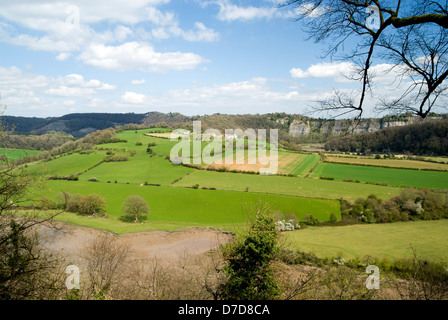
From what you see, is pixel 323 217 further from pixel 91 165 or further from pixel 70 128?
pixel 70 128

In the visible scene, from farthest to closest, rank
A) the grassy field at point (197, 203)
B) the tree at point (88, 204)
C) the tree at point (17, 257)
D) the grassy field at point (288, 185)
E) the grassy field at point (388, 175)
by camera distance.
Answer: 1. the grassy field at point (388, 175)
2. the grassy field at point (288, 185)
3. the grassy field at point (197, 203)
4. the tree at point (88, 204)
5. the tree at point (17, 257)

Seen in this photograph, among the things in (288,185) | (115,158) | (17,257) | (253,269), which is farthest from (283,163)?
(17,257)

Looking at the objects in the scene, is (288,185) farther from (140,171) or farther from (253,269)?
(253,269)

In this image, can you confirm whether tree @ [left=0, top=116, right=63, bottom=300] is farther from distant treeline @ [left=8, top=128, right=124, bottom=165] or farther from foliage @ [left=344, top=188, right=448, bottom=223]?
distant treeline @ [left=8, top=128, right=124, bottom=165]

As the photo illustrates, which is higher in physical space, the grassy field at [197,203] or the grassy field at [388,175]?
the grassy field at [388,175]

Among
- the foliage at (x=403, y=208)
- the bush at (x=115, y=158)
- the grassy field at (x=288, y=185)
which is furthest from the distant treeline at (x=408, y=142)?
the bush at (x=115, y=158)

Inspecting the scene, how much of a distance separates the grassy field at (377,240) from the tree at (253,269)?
915cm

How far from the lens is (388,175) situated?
163 feet

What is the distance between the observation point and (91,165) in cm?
5547

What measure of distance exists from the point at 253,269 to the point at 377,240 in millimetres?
20353

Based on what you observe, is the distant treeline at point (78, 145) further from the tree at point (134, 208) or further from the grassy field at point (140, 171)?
the tree at point (134, 208)

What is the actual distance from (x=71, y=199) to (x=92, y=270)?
26.3 metres

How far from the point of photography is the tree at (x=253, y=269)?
33.9ft

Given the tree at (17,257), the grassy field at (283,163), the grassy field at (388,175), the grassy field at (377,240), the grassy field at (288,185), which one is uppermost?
the tree at (17,257)
